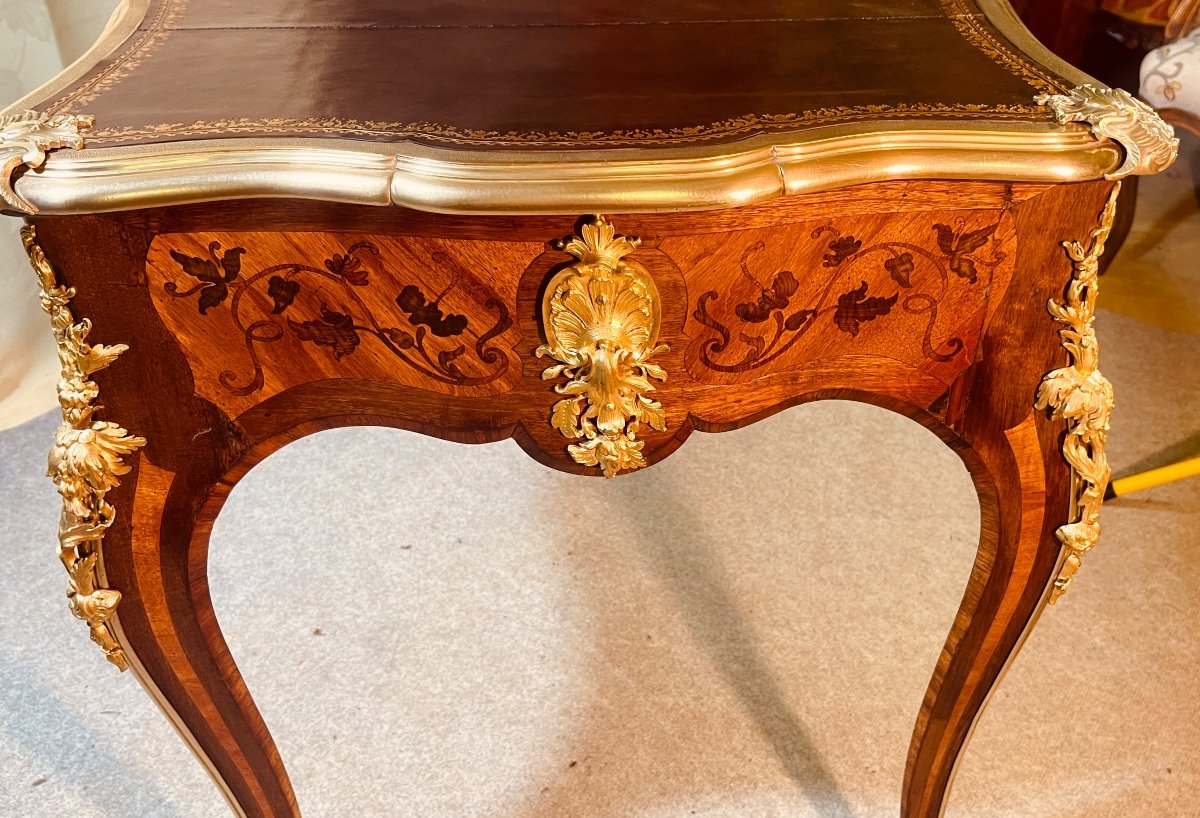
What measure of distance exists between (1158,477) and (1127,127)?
82 cm

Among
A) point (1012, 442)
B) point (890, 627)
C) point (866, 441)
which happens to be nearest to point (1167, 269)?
point (866, 441)

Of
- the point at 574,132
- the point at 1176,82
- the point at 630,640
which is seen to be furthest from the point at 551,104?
the point at 1176,82

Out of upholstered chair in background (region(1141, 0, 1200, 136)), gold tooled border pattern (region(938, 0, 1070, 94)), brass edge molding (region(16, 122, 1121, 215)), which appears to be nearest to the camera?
brass edge molding (region(16, 122, 1121, 215))

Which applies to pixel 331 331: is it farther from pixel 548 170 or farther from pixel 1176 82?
pixel 1176 82

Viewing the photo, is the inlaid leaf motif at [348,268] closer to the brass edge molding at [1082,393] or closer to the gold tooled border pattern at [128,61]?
the gold tooled border pattern at [128,61]

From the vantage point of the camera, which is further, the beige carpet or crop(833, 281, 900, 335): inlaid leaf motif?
the beige carpet

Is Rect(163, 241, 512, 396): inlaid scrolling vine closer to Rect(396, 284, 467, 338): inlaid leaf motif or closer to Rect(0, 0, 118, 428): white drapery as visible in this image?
Rect(396, 284, 467, 338): inlaid leaf motif

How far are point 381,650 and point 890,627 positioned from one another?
1.82 feet

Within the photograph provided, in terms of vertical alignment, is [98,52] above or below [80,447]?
above

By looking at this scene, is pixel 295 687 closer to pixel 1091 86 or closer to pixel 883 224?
pixel 883 224

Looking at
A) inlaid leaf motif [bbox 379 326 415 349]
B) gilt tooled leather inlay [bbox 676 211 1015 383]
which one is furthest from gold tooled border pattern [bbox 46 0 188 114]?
gilt tooled leather inlay [bbox 676 211 1015 383]

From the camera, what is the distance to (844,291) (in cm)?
58

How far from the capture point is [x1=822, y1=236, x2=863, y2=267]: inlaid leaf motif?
56 centimetres

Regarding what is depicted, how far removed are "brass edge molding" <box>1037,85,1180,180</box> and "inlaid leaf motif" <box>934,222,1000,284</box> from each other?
2.7 inches
